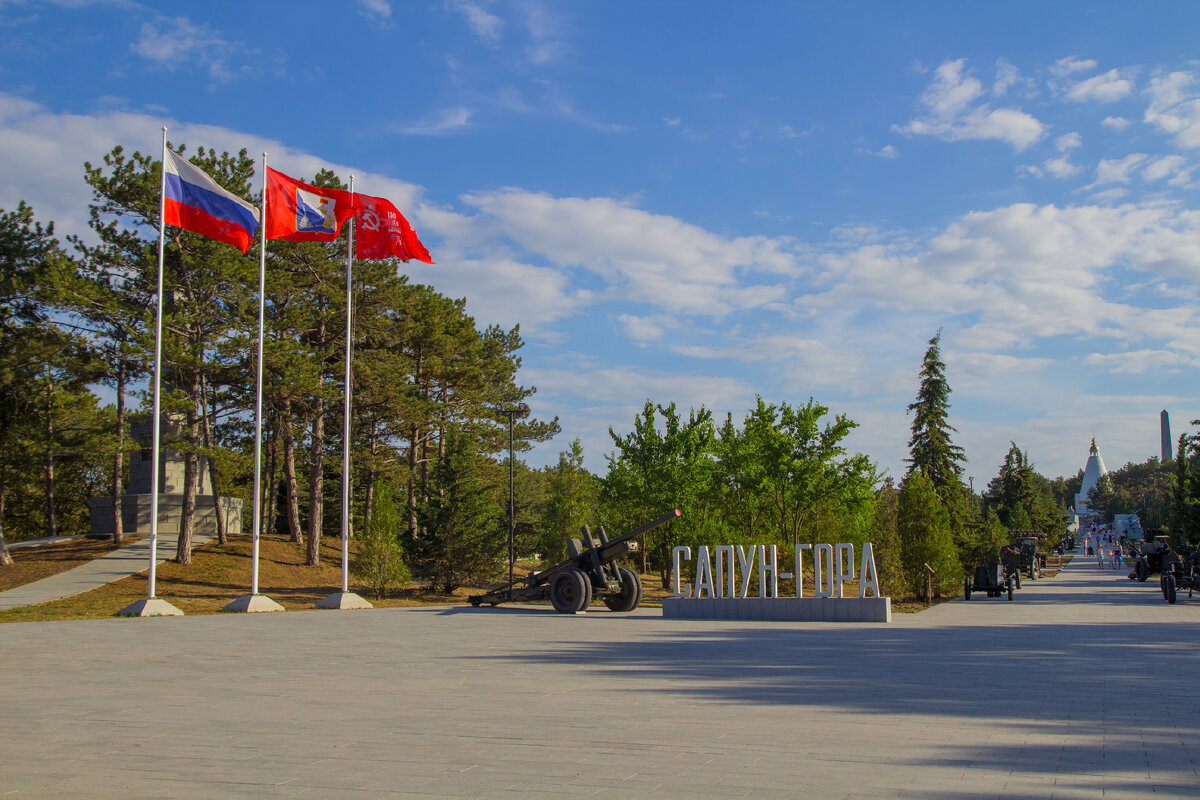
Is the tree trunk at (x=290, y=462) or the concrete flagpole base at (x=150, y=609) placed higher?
the tree trunk at (x=290, y=462)

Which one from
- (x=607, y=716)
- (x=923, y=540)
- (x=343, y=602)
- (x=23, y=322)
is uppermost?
(x=23, y=322)

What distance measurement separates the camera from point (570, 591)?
2500cm

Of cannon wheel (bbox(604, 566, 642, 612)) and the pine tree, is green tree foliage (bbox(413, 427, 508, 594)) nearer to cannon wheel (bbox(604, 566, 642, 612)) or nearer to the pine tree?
cannon wheel (bbox(604, 566, 642, 612))

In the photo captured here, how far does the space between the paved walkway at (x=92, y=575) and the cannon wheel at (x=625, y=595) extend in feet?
60.2

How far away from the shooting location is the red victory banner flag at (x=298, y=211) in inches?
947

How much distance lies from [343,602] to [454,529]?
6508 mm

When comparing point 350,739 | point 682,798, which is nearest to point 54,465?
point 350,739

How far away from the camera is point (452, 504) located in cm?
3275

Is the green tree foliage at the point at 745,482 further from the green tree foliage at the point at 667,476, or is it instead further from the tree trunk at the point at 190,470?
the tree trunk at the point at 190,470

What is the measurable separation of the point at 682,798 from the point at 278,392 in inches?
1290

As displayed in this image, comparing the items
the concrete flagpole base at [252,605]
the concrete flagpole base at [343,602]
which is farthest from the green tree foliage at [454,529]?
the concrete flagpole base at [252,605]

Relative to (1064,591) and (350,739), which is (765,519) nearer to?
(1064,591)

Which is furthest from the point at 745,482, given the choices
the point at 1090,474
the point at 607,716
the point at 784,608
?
the point at 1090,474

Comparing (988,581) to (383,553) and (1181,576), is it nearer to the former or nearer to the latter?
(1181,576)
